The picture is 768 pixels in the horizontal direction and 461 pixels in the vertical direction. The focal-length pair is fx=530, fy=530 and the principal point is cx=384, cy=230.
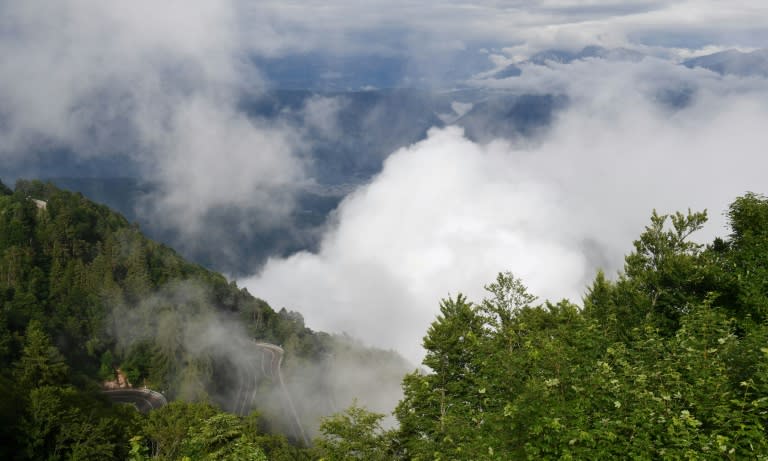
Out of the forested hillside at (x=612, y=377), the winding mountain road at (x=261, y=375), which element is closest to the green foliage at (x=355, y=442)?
the forested hillside at (x=612, y=377)

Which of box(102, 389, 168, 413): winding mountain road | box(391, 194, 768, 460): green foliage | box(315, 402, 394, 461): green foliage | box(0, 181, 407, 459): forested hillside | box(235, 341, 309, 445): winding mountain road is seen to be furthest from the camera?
box(235, 341, 309, 445): winding mountain road

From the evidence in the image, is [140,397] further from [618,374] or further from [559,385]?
[618,374]

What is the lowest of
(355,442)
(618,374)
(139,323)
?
(355,442)

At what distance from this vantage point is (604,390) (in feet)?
58.2

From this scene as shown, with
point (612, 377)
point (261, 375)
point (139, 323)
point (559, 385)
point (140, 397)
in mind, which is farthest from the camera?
point (261, 375)

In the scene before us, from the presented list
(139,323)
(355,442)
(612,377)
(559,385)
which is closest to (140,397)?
(139,323)

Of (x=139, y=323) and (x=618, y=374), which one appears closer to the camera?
(x=618, y=374)

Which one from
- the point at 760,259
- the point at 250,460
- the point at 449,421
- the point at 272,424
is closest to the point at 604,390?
the point at 449,421

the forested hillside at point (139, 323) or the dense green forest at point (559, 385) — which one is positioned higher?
the forested hillside at point (139, 323)

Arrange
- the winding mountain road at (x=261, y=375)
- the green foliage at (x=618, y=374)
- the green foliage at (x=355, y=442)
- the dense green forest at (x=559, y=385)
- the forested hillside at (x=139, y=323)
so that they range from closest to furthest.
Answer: the green foliage at (x=618, y=374), the dense green forest at (x=559, y=385), the green foliage at (x=355, y=442), the forested hillside at (x=139, y=323), the winding mountain road at (x=261, y=375)

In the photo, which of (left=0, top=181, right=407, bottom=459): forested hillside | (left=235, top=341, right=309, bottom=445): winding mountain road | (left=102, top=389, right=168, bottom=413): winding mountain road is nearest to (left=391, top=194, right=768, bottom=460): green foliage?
(left=0, top=181, right=407, bottom=459): forested hillside

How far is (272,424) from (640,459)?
99573mm

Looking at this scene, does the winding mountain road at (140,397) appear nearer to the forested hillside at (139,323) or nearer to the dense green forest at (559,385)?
the forested hillside at (139,323)

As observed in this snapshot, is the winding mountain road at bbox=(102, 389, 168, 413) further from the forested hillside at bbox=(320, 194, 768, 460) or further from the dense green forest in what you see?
the forested hillside at bbox=(320, 194, 768, 460)
